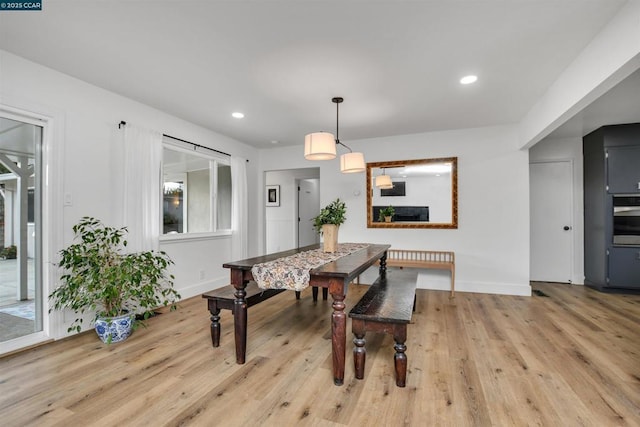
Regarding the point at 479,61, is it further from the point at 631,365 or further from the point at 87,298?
the point at 87,298

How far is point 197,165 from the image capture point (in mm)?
4223

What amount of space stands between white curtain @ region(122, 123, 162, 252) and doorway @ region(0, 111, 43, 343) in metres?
0.67

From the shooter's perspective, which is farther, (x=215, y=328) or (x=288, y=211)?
(x=288, y=211)

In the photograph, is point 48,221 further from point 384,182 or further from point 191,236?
point 384,182

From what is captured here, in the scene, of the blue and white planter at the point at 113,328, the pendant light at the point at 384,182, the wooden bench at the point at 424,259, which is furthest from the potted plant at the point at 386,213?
the blue and white planter at the point at 113,328

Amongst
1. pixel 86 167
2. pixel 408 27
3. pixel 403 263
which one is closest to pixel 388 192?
pixel 403 263

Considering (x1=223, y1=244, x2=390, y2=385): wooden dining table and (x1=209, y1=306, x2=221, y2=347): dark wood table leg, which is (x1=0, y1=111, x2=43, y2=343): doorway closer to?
(x1=209, y1=306, x2=221, y2=347): dark wood table leg

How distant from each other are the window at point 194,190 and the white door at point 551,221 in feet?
16.2

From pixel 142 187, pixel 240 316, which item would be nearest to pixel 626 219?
pixel 240 316

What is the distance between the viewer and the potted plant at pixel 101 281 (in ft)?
7.93

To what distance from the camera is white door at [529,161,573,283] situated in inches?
184

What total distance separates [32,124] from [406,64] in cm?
316

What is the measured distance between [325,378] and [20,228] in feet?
9.05

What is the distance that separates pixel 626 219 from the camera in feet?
13.3
